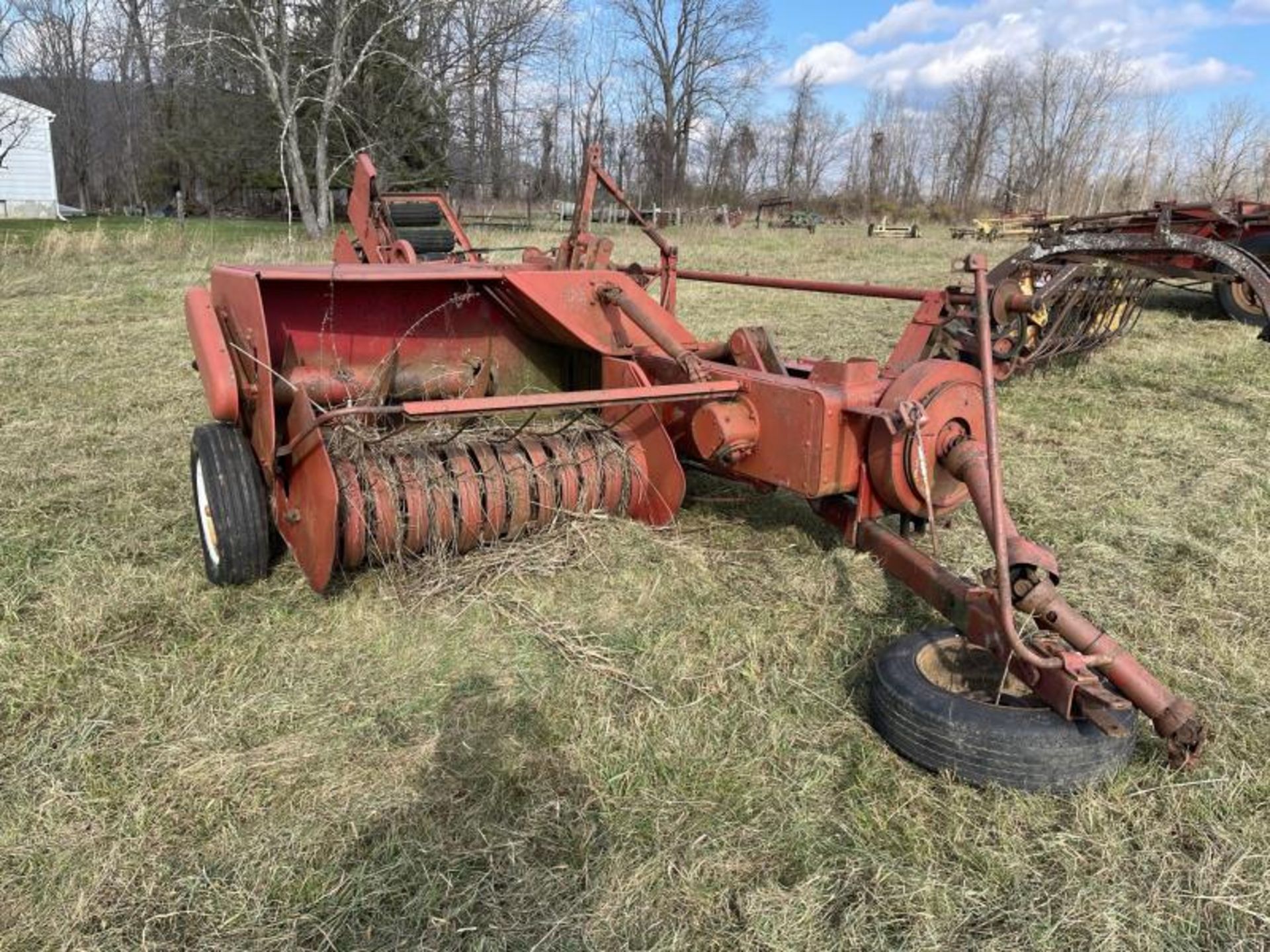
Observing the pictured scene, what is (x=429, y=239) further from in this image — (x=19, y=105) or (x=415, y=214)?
(x=19, y=105)

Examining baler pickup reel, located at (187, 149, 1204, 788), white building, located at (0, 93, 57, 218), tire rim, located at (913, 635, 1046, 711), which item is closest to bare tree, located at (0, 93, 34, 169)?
white building, located at (0, 93, 57, 218)

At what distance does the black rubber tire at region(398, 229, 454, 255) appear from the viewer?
5.92 meters

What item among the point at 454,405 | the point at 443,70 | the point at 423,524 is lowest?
the point at 423,524

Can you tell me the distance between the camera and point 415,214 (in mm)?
5973

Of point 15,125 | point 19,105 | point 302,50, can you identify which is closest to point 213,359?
point 302,50

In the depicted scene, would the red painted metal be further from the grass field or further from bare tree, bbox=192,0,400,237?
bare tree, bbox=192,0,400,237

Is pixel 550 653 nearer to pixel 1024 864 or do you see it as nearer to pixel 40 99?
pixel 1024 864

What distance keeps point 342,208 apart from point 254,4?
1390 cm

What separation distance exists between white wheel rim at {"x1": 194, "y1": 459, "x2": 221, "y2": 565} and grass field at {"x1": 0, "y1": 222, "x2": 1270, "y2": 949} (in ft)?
0.45

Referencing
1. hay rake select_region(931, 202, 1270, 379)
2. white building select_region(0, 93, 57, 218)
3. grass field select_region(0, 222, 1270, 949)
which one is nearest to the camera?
grass field select_region(0, 222, 1270, 949)

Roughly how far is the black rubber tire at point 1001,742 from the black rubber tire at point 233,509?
2.31 m

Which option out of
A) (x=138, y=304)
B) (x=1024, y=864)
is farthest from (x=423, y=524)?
(x=138, y=304)

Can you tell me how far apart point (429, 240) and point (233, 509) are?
3.07 m

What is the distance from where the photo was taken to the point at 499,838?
2.24 metres
